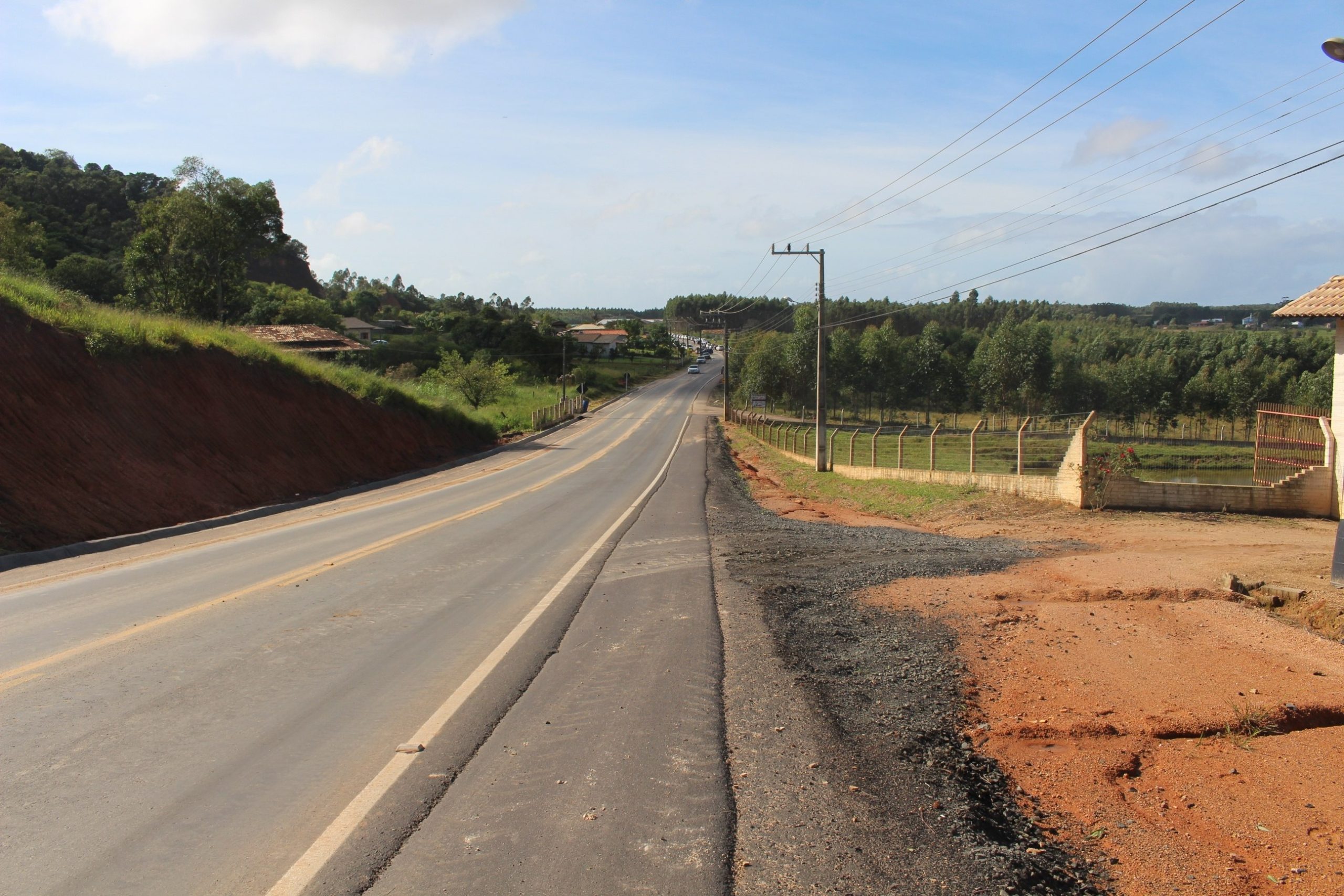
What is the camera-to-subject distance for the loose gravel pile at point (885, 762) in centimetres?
384

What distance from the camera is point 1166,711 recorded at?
5762mm

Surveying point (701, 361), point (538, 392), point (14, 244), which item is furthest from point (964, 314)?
point (14, 244)

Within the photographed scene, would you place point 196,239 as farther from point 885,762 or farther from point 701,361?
point 701,361

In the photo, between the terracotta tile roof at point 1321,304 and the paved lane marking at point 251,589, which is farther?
the terracotta tile roof at point 1321,304

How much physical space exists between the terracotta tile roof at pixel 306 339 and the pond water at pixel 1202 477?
35.4 m

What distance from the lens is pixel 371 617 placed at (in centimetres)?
856

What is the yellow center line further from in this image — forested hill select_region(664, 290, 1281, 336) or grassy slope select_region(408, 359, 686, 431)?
forested hill select_region(664, 290, 1281, 336)

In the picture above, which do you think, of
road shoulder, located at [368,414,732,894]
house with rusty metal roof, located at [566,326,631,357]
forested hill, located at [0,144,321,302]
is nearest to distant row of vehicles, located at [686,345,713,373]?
house with rusty metal roof, located at [566,326,631,357]

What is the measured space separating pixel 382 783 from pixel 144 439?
18.5m

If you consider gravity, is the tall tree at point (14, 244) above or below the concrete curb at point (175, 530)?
above

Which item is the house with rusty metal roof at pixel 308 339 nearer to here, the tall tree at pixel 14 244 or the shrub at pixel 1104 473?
the tall tree at pixel 14 244

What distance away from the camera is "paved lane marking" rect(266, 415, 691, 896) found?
379 centimetres

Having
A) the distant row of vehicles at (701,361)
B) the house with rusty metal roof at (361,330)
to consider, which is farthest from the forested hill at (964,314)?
the house with rusty metal roof at (361,330)

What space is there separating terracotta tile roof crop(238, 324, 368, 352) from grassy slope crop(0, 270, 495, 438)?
26.3ft
